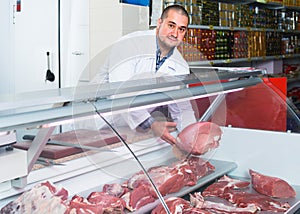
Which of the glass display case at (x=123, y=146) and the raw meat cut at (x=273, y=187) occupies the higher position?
the glass display case at (x=123, y=146)

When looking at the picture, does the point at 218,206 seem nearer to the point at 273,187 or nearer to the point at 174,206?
the point at 174,206

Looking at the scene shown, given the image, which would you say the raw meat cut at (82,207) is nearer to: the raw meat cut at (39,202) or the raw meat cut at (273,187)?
the raw meat cut at (39,202)

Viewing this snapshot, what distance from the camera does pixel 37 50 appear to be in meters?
5.14

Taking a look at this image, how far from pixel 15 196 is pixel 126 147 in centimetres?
47

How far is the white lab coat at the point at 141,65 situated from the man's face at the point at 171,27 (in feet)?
0.21

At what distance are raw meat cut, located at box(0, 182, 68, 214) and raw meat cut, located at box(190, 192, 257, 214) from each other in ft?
1.80

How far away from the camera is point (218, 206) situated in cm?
197

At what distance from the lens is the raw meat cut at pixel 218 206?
1936 mm

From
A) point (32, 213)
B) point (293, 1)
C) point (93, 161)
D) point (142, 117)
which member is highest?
point (293, 1)

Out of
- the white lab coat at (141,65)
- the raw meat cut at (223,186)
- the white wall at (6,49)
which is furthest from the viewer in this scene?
the white wall at (6,49)

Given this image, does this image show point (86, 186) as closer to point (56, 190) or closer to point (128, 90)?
point (56, 190)

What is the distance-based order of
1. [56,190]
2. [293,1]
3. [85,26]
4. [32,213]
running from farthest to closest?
[293,1], [85,26], [56,190], [32,213]

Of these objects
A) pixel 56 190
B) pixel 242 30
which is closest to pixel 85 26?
pixel 242 30

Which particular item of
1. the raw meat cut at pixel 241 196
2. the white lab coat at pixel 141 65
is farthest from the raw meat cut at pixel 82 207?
the white lab coat at pixel 141 65
